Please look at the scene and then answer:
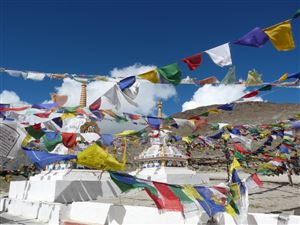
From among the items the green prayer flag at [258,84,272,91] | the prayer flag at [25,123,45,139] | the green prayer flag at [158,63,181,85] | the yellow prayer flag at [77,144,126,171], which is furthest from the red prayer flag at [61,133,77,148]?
the green prayer flag at [258,84,272,91]

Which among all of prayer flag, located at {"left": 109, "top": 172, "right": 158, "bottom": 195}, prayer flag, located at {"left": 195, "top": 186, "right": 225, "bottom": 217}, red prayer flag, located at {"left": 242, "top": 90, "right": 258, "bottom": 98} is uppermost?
red prayer flag, located at {"left": 242, "top": 90, "right": 258, "bottom": 98}

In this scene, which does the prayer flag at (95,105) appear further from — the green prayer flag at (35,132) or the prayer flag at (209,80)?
the prayer flag at (209,80)

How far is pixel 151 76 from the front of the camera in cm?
629

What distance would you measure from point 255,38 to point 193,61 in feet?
4.26

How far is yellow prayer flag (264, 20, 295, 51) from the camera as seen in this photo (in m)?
5.56

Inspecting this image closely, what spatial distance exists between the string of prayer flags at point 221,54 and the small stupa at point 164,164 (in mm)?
8301

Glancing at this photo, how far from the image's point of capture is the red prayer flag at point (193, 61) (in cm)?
634

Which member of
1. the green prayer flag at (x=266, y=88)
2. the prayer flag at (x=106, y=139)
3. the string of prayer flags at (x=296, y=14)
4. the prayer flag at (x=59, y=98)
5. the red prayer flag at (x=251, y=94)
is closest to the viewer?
the string of prayer flags at (x=296, y=14)

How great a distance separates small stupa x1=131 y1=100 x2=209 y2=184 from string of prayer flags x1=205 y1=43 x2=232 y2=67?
8301 mm

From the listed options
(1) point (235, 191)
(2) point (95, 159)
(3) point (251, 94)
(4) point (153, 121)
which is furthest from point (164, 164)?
(2) point (95, 159)

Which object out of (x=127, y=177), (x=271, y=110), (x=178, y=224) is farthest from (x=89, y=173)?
(x=271, y=110)

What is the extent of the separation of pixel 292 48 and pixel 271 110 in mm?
91913

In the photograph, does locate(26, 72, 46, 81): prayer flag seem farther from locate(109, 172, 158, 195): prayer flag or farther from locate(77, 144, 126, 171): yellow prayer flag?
locate(109, 172, 158, 195): prayer flag

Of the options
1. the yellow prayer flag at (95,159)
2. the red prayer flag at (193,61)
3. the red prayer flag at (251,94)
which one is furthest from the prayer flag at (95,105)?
the red prayer flag at (251,94)
